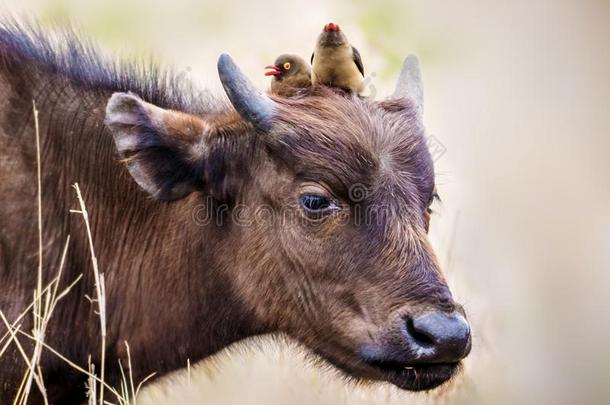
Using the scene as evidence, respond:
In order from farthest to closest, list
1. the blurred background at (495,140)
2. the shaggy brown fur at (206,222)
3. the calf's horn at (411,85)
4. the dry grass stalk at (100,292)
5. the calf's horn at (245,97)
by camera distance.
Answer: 1. the blurred background at (495,140)
2. the calf's horn at (411,85)
3. the calf's horn at (245,97)
4. the shaggy brown fur at (206,222)
5. the dry grass stalk at (100,292)

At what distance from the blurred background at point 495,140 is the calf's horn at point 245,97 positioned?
181 inches

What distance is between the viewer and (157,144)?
716 centimetres

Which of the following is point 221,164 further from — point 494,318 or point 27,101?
point 494,318

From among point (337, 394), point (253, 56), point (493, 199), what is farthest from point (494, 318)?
point (253, 56)

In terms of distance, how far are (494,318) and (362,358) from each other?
669 cm

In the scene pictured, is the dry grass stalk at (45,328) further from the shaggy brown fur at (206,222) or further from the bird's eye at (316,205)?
the bird's eye at (316,205)

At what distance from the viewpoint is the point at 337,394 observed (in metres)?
11.0

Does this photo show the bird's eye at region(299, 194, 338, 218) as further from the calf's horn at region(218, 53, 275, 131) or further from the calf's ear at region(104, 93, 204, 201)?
the calf's ear at region(104, 93, 204, 201)

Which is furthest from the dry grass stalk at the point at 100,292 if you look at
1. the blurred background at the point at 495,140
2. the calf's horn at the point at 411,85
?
the blurred background at the point at 495,140

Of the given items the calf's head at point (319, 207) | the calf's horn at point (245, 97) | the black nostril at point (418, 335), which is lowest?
the black nostril at point (418, 335)

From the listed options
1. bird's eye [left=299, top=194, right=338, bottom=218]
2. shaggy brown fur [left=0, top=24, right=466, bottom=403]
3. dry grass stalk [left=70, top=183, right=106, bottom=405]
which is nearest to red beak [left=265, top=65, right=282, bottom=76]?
shaggy brown fur [left=0, top=24, right=466, bottom=403]

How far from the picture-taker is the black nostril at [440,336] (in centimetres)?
637

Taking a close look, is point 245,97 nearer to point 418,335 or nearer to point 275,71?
point 275,71

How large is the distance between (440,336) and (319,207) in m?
1.19
